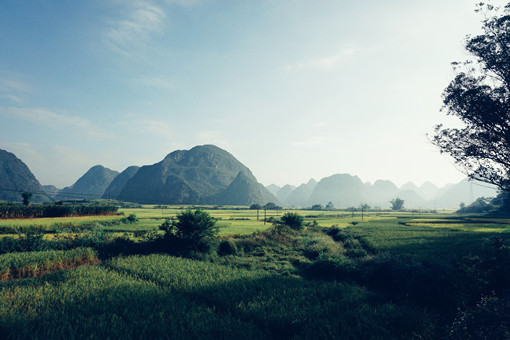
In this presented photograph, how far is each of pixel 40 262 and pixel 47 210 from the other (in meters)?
30.6

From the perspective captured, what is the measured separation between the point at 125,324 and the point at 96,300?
2534 millimetres

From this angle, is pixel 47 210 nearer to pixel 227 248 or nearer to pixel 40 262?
pixel 40 262

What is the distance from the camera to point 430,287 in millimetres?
9023

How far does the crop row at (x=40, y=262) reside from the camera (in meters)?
12.1

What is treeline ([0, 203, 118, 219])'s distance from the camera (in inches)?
1278

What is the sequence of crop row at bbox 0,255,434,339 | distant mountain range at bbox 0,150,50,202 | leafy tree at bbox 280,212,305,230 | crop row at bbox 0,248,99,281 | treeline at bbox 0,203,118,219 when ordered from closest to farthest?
crop row at bbox 0,255,434,339 < crop row at bbox 0,248,99,281 < leafy tree at bbox 280,212,305,230 < treeline at bbox 0,203,118,219 < distant mountain range at bbox 0,150,50,202

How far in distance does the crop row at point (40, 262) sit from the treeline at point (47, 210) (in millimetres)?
26352

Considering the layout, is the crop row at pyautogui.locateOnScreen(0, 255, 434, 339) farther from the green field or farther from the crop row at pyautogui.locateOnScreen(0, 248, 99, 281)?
the crop row at pyautogui.locateOnScreen(0, 248, 99, 281)

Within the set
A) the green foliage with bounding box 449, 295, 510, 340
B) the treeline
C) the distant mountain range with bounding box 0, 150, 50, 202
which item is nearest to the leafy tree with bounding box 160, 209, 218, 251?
the green foliage with bounding box 449, 295, 510, 340

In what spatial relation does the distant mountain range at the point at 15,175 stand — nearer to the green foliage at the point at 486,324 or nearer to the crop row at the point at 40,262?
the crop row at the point at 40,262

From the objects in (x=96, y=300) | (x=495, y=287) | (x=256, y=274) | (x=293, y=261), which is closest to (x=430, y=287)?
(x=495, y=287)

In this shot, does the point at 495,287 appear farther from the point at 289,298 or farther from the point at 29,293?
the point at 29,293

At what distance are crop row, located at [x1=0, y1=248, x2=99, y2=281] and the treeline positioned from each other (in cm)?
2635

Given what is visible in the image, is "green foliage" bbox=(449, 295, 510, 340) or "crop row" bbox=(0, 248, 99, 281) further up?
"green foliage" bbox=(449, 295, 510, 340)
